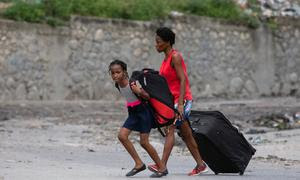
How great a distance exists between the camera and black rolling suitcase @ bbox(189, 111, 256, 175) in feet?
31.0

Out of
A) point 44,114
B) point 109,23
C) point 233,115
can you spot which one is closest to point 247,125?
point 233,115

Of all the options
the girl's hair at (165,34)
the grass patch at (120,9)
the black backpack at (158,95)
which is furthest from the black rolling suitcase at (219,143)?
the grass patch at (120,9)

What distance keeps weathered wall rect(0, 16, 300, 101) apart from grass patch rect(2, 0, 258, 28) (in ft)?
0.81

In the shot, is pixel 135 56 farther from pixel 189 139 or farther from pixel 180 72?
pixel 180 72

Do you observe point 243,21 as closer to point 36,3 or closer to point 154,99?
point 36,3

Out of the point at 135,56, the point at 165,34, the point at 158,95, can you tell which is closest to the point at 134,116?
the point at 158,95

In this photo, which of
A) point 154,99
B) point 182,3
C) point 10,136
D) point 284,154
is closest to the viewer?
point 154,99

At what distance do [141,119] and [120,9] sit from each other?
1363cm

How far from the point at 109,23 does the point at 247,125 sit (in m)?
6.18

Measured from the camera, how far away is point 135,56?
73.6 feet

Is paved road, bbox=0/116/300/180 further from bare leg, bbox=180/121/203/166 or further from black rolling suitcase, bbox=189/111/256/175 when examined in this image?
bare leg, bbox=180/121/203/166

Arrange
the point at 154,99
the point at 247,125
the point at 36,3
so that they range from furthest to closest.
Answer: the point at 36,3 < the point at 247,125 < the point at 154,99

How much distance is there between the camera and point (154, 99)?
9.14 meters

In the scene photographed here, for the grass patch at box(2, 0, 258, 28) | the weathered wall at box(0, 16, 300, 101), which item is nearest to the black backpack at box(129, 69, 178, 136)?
the weathered wall at box(0, 16, 300, 101)
